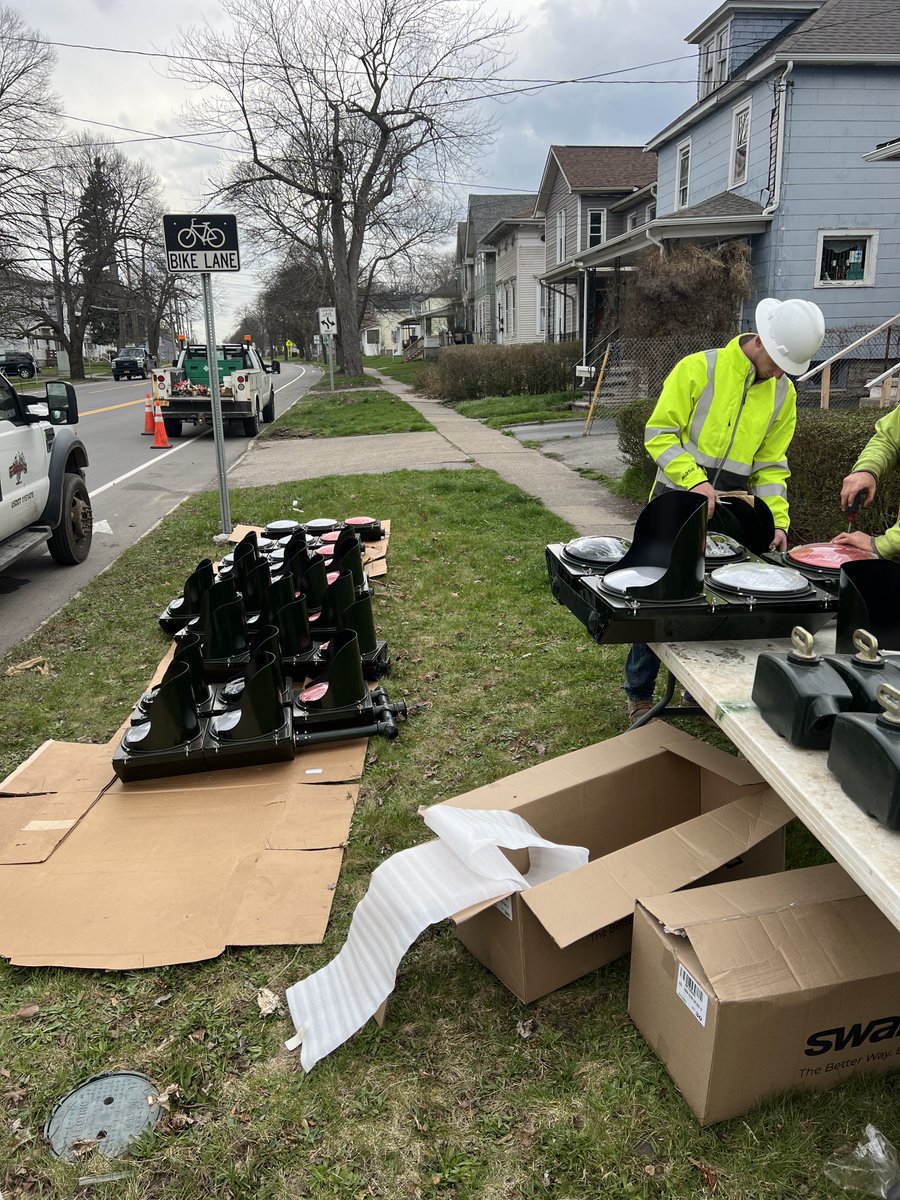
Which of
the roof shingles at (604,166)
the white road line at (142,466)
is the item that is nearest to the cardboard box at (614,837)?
the white road line at (142,466)

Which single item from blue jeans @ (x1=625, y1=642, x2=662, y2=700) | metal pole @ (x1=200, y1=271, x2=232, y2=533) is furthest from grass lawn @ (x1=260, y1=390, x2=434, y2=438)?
blue jeans @ (x1=625, y1=642, x2=662, y2=700)

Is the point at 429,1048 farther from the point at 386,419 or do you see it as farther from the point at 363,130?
the point at 363,130

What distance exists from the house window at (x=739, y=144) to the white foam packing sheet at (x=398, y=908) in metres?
19.4

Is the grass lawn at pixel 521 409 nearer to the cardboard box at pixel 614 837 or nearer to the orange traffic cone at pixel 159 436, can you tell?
the orange traffic cone at pixel 159 436

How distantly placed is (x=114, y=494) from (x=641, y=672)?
9.66 m

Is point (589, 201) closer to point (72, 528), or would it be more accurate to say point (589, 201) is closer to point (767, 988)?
point (72, 528)

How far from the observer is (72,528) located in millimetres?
7777

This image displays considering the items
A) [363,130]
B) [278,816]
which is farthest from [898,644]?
[363,130]

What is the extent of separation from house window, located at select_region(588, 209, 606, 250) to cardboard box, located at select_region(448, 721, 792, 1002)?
30.7 metres

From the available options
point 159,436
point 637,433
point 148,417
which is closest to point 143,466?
point 159,436

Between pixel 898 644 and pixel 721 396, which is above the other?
pixel 721 396

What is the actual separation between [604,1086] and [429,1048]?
1.60ft

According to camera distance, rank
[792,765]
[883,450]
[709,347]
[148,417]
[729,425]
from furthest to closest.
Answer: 1. [148,417]
2. [709,347]
3. [729,425]
4. [883,450]
5. [792,765]

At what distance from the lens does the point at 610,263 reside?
22.0m
